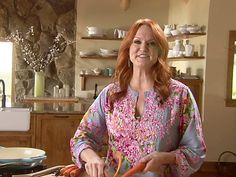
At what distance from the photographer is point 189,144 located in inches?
51.8

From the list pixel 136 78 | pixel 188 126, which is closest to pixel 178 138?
pixel 188 126

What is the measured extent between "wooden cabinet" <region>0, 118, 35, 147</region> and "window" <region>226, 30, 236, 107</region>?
2583 millimetres

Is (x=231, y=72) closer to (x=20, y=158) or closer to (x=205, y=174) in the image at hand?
(x=205, y=174)

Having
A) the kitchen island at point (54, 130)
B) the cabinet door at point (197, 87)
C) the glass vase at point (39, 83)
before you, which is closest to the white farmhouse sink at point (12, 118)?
the kitchen island at point (54, 130)

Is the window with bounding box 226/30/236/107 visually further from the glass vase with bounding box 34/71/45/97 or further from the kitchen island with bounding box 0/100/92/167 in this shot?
the glass vase with bounding box 34/71/45/97

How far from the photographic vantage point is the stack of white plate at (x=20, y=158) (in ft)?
4.52

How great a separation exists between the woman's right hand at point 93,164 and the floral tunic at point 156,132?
3 centimetres

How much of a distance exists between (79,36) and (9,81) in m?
1.35

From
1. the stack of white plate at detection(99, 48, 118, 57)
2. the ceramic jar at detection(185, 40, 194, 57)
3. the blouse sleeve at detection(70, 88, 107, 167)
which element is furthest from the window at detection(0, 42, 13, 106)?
the blouse sleeve at detection(70, 88, 107, 167)

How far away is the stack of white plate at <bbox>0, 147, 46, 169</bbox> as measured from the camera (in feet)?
4.52

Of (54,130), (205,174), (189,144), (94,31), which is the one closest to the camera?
(189,144)

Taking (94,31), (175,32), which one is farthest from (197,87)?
(94,31)

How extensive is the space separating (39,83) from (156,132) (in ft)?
16.5

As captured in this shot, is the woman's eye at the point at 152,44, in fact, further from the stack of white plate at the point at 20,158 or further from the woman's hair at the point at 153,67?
the stack of white plate at the point at 20,158
